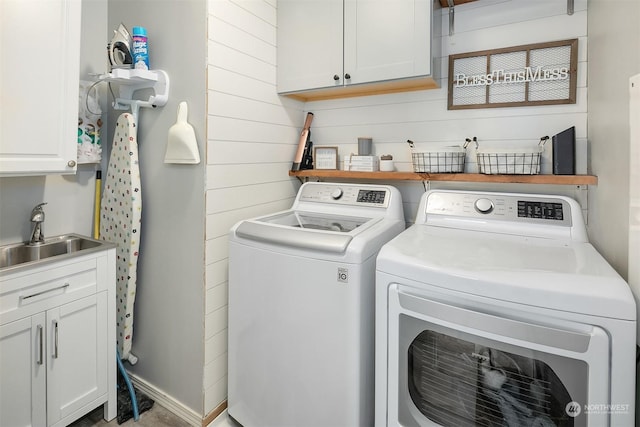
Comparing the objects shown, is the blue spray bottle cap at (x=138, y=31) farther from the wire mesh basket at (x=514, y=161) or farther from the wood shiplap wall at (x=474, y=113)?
the wire mesh basket at (x=514, y=161)

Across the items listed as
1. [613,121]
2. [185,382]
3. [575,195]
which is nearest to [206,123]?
[185,382]

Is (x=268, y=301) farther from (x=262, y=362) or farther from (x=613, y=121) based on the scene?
(x=613, y=121)

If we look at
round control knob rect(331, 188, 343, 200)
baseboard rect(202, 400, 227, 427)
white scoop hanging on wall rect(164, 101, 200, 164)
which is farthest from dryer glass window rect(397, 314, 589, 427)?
white scoop hanging on wall rect(164, 101, 200, 164)

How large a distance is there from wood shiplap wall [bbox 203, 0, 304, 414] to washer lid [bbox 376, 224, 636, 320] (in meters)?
0.90

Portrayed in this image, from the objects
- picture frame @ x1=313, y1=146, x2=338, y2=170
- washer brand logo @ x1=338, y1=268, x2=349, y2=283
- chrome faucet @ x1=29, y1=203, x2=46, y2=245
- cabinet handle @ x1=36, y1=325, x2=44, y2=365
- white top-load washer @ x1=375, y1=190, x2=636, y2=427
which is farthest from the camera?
picture frame @ x1=313, y1=146, x2=338, y2=170

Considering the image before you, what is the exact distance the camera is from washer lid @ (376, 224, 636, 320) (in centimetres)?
94

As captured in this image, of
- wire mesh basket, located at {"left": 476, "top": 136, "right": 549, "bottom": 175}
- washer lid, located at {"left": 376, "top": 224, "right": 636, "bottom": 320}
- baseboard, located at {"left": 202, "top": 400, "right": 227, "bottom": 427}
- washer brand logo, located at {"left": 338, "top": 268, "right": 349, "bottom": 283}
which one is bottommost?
baseboard, located at {"left": 202, "top": 400, "right": 227, "bottom": 427}

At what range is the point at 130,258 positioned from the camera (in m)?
1.87

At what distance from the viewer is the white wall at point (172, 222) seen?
1704mm

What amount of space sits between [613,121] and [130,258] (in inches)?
86.8

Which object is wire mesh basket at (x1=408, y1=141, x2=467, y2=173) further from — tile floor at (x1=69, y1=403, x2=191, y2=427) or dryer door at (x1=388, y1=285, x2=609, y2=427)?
tile floor at (x1=69, y1=403, x2=191, y2=427)

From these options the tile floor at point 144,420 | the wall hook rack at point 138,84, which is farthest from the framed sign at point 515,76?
the tile floor at point 144,420

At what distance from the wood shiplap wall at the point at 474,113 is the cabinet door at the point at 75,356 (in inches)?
63.5

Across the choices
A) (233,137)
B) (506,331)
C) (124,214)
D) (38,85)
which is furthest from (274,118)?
(506,331)
